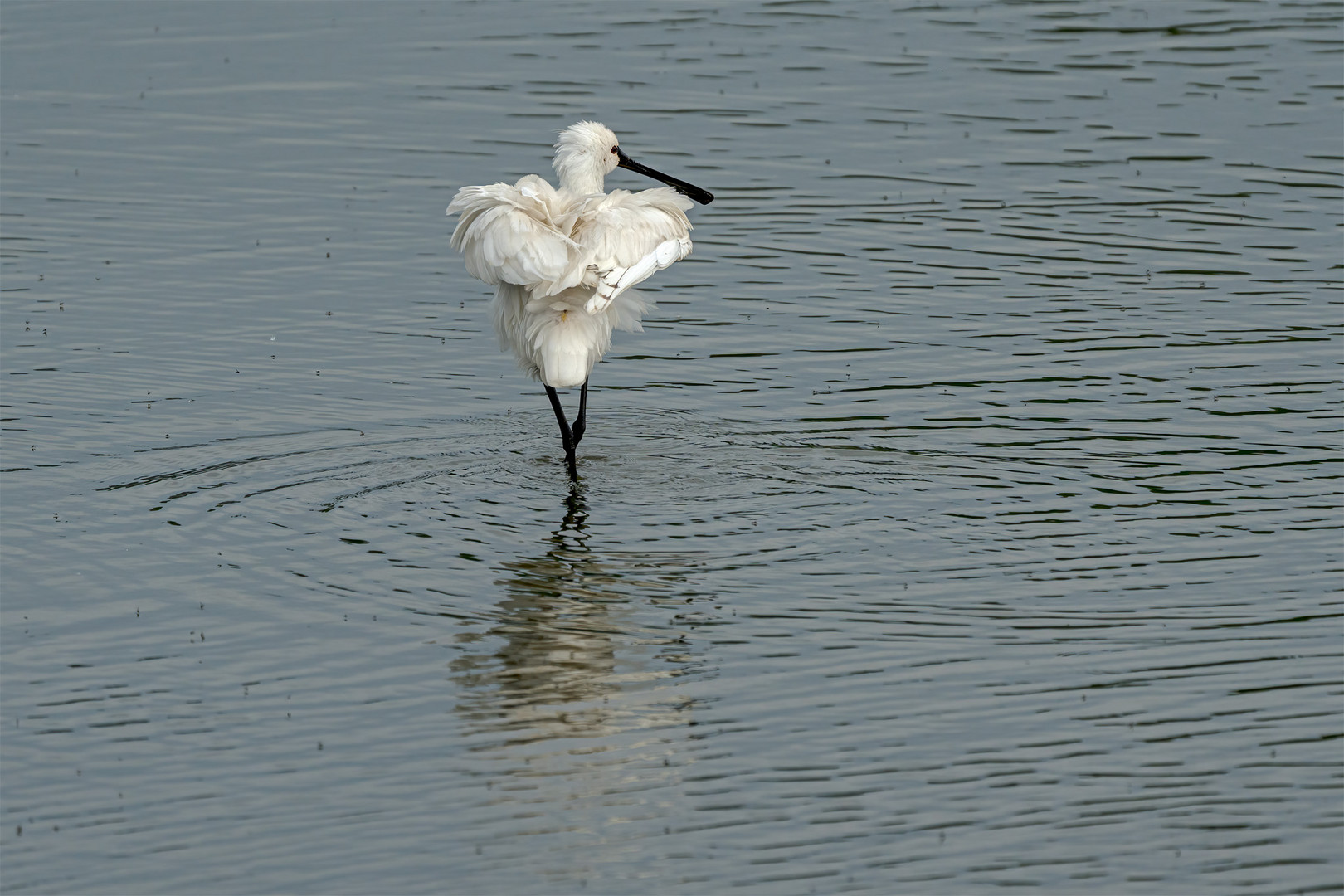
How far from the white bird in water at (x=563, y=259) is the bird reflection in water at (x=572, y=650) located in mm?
1332

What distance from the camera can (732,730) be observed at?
317 inches

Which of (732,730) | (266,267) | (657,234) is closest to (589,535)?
(657,234)

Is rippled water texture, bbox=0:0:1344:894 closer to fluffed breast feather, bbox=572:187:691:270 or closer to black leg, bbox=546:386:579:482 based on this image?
black leg, bbox=546:386:579:482

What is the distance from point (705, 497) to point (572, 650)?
227 centimetres

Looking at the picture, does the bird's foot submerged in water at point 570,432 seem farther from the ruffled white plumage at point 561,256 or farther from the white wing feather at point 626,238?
the white wing feather at point 626,238

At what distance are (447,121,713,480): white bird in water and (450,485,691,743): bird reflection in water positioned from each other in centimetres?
133

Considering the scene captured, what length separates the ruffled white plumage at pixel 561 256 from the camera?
11.2 m

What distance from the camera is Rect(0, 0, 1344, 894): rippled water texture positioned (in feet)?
24.0

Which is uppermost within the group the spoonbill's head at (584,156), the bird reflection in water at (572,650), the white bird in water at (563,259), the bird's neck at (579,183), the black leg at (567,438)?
the spoonbill's head at (584,156)

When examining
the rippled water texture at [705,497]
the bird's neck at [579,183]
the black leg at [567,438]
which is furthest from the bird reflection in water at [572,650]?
the bird's neck at [579,183]

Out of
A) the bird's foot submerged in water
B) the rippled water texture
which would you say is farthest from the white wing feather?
the rippled water texture

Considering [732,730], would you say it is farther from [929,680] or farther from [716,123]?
[716,123]

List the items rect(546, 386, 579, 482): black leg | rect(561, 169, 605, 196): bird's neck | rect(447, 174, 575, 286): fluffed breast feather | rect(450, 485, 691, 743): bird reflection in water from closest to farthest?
rect(450, 485, 691, 743): bird reflection in water, rect(447, 174, 575, 286): fluffed breast feather, rect(546, 386, 579, 482): black leg, rect(561, 169, 605, 196): bird's neck

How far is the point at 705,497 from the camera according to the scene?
11102 mm
